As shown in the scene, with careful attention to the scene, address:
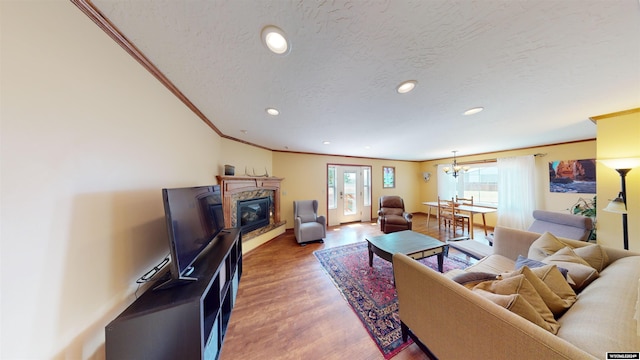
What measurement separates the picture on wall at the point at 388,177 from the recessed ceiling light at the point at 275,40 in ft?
15.8

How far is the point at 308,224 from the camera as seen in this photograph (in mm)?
3434

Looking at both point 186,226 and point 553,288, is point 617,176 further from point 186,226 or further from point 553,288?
point 186,226

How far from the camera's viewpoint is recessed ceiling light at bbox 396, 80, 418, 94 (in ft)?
4.37

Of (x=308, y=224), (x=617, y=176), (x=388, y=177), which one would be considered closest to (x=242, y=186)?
(x=308, y=224)

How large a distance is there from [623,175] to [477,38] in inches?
108

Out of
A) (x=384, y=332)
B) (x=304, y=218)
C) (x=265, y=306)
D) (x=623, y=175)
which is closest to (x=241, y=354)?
(x=265, y=306)

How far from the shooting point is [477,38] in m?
0.93

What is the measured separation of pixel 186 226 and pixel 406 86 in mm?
2015

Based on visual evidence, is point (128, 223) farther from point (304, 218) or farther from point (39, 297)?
point (304, 218)

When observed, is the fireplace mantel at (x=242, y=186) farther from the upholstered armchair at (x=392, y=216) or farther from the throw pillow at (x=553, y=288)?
the throw pillow at (x=553, y=288)

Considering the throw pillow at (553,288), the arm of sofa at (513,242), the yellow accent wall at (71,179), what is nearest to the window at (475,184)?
the arm of sofa at (513,242)

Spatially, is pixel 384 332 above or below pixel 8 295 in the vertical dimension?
below

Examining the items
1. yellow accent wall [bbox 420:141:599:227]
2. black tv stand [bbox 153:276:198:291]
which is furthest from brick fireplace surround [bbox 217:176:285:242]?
yellow accent wall [bbox 420:141:599:227]

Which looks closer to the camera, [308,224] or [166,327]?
[166,327]
